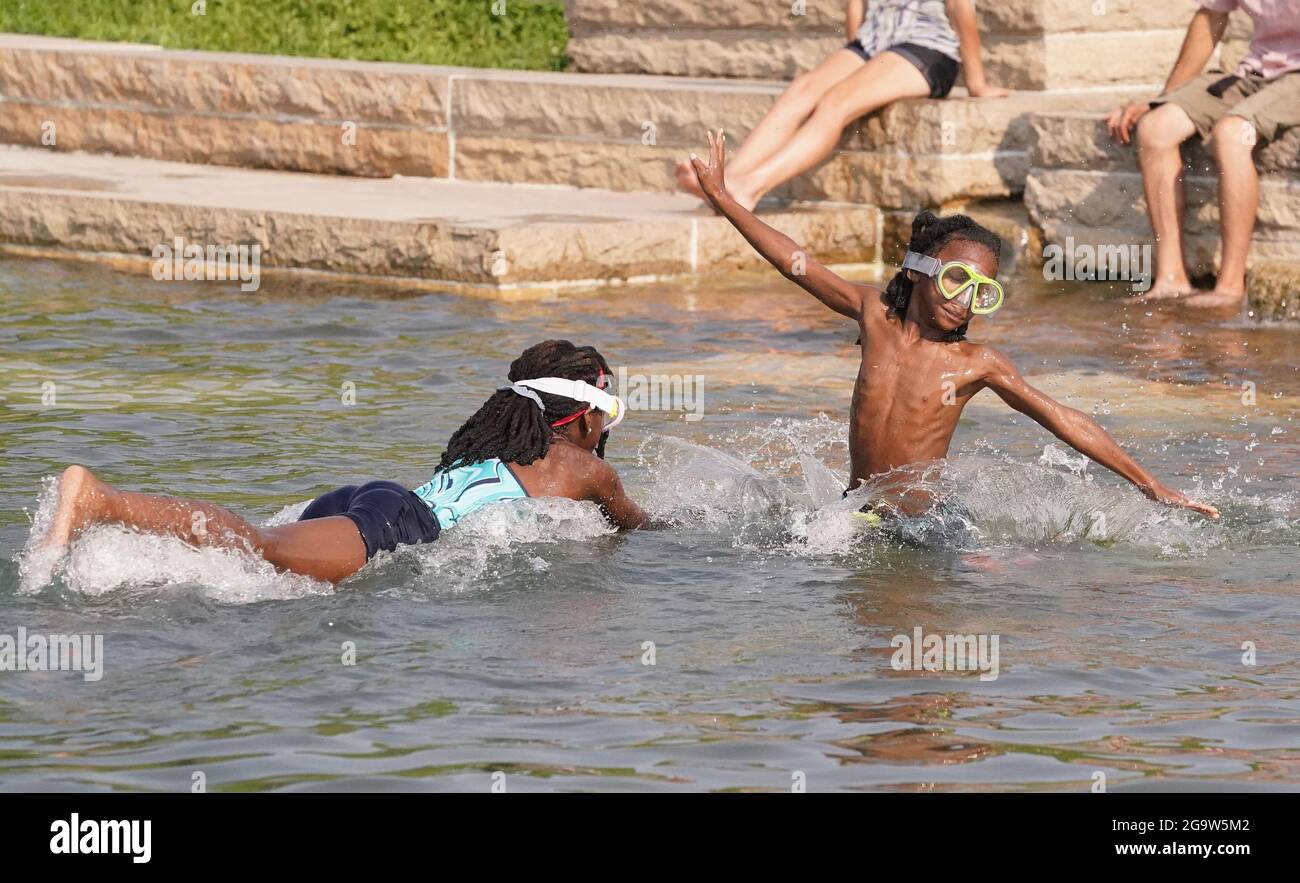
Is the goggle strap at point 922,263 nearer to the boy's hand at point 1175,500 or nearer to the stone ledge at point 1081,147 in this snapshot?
the boy's hand at point 1175,500

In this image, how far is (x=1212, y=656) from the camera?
5.66 m

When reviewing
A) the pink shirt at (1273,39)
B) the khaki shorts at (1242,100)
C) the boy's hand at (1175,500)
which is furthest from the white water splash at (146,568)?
the pink shirt at (1273,39)

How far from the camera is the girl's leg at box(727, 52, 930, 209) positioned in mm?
11672

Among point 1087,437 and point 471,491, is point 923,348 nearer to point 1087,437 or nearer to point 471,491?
point 1087,437

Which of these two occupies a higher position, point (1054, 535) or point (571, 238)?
point (571, 238)

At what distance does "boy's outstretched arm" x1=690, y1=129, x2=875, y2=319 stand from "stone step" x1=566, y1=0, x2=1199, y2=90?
563 cm

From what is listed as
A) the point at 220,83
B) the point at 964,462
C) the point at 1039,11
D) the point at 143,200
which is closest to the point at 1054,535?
the point at 964,462

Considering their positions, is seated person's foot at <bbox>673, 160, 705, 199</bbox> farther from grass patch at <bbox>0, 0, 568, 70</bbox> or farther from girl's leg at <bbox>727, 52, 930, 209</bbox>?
grass patch at <bbox>0, 0, 568, 70</bbox>

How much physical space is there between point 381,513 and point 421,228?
5.35 metres

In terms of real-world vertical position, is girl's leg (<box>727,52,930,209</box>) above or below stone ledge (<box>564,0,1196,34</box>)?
below

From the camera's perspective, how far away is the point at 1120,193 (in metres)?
11.4

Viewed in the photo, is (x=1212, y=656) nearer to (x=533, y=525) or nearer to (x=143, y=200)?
(x=533, y=525)

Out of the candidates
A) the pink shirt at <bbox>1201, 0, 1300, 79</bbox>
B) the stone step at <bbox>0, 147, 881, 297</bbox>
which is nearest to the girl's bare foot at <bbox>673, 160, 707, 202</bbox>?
the stone step at <bbox>0, 147, 881, 297</bbox>

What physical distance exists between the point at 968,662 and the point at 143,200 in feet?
25.6
